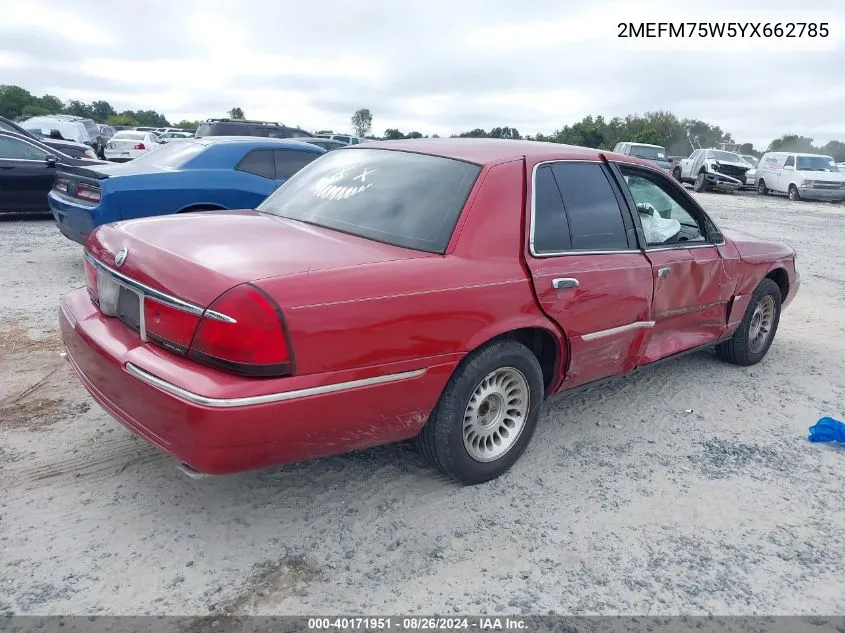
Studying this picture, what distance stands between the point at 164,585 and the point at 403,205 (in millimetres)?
1859

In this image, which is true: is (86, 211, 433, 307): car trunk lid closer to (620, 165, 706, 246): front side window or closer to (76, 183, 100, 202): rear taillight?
(620, 165, 706, 246): front side window

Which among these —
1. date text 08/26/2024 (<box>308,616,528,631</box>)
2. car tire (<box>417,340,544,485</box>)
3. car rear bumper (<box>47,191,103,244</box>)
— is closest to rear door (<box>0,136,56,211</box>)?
car rear bumper (<box>47,191,103,244</box>)

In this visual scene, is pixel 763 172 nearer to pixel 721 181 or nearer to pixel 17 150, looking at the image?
pixel 721 181

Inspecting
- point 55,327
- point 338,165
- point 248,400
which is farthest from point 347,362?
point 55,327

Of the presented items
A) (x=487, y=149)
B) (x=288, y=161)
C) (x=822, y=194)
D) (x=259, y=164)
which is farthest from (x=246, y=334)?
(x=822, y=194)

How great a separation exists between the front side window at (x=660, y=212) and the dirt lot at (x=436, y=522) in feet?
3.53

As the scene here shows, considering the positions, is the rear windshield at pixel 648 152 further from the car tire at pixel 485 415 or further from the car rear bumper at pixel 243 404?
the car rear bumper at pixel 243 404

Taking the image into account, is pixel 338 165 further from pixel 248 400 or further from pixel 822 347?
pixel 822 347

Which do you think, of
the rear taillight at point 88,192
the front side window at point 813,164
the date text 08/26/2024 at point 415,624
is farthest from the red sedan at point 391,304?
the front side window at point 813,164

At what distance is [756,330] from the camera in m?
5.18

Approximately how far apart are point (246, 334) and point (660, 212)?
116 inches

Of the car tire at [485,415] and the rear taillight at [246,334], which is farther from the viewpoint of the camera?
the car tire at [485,415]

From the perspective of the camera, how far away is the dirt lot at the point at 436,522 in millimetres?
2449

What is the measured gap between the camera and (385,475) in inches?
128
